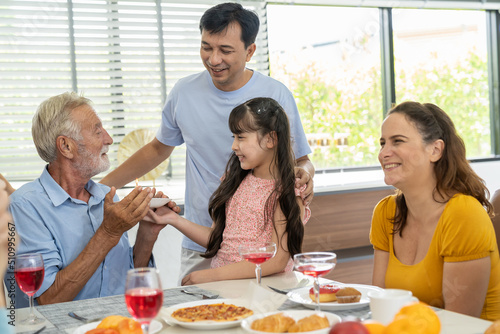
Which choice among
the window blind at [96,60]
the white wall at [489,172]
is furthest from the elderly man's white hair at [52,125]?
the white wall at [489,172]

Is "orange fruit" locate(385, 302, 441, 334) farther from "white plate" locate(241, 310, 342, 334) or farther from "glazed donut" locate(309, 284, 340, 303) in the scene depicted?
"glazed donut" locate(309, 284, 340, 303)

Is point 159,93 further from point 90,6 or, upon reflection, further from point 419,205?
point 419,205

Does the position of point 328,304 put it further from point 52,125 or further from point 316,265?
point 52,125

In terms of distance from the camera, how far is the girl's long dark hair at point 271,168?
A: 2.01 meters

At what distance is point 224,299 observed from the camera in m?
1.38

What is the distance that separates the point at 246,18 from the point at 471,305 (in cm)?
133

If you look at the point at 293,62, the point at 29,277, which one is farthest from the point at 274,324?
the point at 293,62

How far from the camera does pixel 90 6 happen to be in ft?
10.6

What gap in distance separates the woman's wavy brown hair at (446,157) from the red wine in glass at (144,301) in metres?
1.02

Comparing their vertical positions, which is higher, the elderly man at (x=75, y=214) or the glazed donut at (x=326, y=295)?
the elderly man at (x=75, y=214)

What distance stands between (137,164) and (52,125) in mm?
687

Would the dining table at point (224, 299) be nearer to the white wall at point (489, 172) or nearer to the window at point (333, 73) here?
the window at point (333, 73)

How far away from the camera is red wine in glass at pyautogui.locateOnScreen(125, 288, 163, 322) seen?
0.96 meters

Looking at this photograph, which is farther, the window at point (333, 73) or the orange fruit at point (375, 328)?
the window at point (333, 73)
